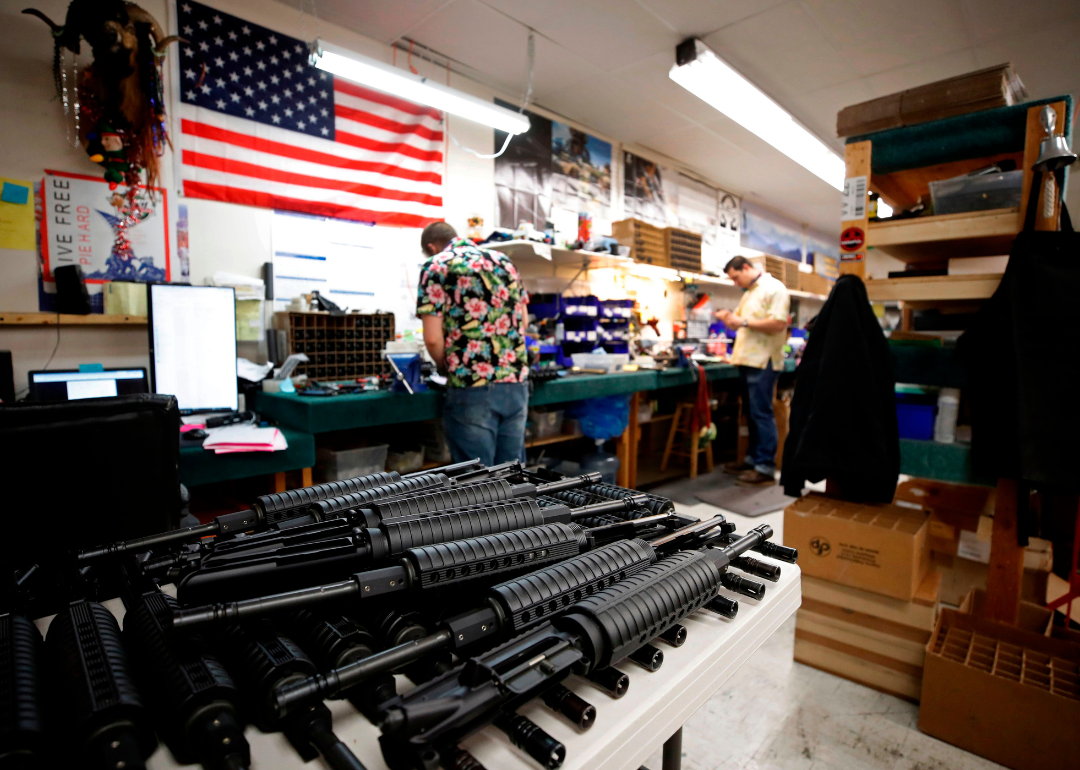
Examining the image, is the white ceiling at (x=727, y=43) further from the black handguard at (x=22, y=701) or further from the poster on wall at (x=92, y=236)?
the black handguard at (x=22, y=701)

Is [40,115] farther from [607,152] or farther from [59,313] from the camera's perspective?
[607,152]

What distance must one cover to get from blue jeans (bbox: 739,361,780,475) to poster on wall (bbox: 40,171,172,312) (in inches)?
159

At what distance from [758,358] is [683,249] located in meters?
1.42

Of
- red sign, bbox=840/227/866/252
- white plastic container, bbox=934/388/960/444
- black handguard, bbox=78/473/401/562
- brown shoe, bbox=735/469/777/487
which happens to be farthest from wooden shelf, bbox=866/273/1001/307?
brown shoe, bbox=735/469/777/487

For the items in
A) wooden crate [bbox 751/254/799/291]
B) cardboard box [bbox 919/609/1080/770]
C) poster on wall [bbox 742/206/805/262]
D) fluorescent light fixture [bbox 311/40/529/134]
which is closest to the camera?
cardboard box [bbox 919/609/1080/770]

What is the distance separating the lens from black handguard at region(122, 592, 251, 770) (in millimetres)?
495

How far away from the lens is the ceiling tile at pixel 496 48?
3.13 metres

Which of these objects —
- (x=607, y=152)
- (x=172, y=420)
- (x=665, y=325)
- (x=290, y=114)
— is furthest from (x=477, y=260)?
(x=665, y=325)

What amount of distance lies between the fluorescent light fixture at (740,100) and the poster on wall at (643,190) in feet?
3.80

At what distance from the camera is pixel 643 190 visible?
5.39 m

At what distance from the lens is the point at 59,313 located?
2363 mm

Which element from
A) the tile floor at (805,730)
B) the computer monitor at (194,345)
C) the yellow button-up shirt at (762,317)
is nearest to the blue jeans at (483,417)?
the computer monitor at (194,345)

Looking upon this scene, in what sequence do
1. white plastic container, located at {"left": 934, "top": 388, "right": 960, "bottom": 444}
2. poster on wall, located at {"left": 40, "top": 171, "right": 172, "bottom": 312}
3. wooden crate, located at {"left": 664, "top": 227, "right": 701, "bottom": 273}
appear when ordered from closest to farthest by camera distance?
white plastic container, located at {"left": 934, "top": 388, "right": 960, "bottom": 444}
poster on wall, located at {"left": 40, "top": 171, "right": 172, "bottom": 312}
wooden crate, located at {"left": 664, "top": 227, "right": 701, "bottom": 273}

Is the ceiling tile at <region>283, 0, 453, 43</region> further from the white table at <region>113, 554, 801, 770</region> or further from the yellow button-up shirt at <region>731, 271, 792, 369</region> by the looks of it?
the white table at <region>113, 554, 801, 770</region>
